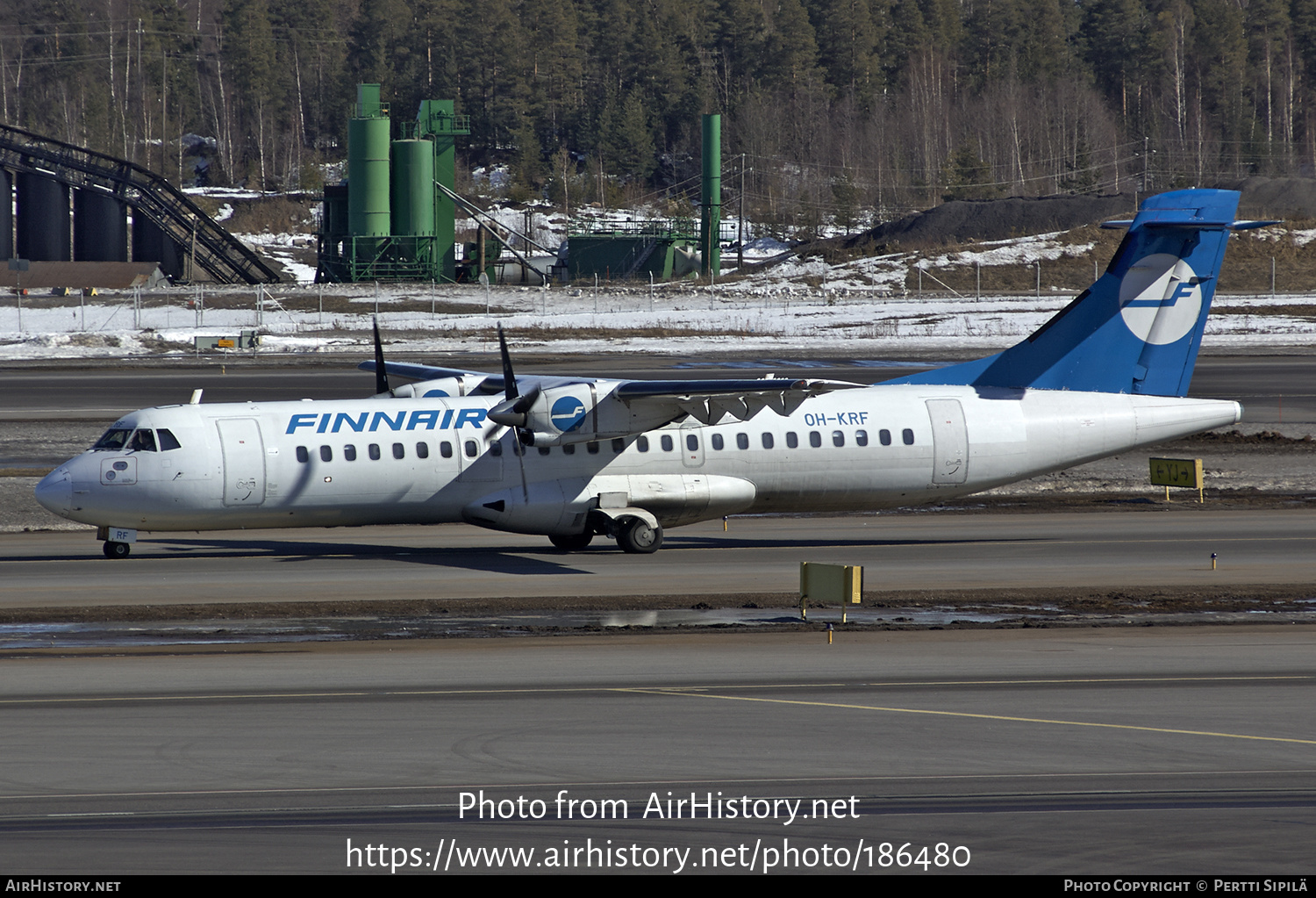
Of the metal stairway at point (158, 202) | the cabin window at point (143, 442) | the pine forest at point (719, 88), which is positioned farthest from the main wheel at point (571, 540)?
the pine forest at point (719, 88)

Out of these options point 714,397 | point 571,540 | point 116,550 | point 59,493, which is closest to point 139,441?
point 59,493

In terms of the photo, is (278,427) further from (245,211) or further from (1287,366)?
(245,211)

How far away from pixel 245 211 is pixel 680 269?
5031cm

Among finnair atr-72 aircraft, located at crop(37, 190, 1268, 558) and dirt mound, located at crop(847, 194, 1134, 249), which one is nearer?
finnair atr-72 aircraft, located at crop(37, 190, 1268, 558)

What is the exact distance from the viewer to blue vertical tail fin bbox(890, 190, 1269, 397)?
84.6 ft

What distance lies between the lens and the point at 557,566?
23109 millimetres

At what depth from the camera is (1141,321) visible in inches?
1022

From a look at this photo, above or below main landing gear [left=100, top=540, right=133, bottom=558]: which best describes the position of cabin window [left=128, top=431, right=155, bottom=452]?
above

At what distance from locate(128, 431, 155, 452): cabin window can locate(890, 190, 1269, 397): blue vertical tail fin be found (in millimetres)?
13969

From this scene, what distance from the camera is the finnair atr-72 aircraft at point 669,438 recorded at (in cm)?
2245

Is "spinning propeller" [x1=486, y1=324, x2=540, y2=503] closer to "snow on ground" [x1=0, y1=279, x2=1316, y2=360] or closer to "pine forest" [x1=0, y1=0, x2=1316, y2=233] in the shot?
"snow on ground" [x1=0, y1=279, x2=1316, y2=360]

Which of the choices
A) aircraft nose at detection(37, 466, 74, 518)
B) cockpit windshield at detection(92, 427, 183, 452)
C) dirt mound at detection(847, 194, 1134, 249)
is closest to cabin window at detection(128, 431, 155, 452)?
cockpit windshield at detection(92, 427, 183, 452)

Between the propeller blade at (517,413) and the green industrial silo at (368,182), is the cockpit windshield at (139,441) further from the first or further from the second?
the green industrial silo at (368,182)
